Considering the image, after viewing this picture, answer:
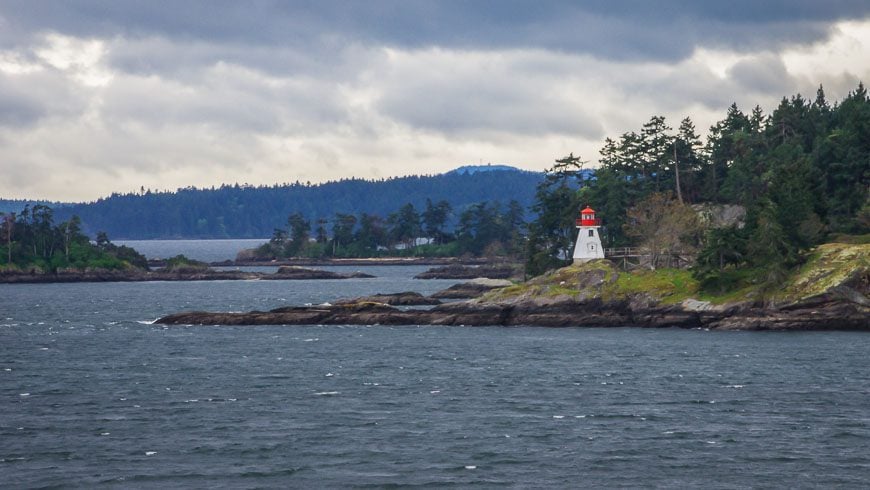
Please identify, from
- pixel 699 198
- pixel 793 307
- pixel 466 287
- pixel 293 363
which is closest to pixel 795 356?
pixel 793 307

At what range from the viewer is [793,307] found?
92500mm

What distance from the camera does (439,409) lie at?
5728 cm

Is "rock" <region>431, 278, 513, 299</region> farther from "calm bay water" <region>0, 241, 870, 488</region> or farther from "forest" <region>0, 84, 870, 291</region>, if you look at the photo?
"calm bay water" <region>0, 241, 870, 488</region>

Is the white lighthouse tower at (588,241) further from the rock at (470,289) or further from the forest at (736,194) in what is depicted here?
the rock at (470,289)

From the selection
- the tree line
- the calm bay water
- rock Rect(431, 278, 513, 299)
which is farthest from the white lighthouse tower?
rock Rect(431, 278, 513, 299)

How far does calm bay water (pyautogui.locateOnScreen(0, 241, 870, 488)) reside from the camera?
43250mm

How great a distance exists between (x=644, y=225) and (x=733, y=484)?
258 ft

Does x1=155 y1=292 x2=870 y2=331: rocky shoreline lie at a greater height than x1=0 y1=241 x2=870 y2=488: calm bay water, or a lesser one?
greater

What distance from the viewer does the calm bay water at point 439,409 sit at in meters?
43.2

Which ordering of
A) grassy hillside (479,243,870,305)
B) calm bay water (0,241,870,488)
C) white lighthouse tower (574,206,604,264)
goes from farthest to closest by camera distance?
white lighthouse tower (574,206,604,264) < grassy hillside (479,243,870,305) < calm bay water (0,241,870,488)

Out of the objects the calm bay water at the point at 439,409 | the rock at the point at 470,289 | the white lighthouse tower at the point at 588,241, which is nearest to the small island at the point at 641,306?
the calm bay water at the point at 439,409

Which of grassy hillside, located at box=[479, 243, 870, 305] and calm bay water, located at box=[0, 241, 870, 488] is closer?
calm bay water, located at box=[0, 241, 870, 488]

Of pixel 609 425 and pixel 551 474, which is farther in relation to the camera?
pixel 609 425

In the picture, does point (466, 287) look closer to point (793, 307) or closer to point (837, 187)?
point (837, 187)
